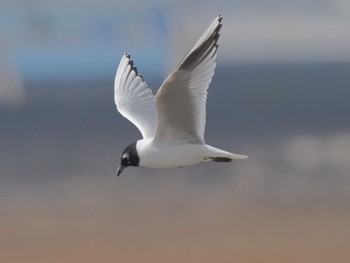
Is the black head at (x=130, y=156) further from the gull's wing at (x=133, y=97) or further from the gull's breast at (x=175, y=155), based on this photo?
the gull's wing at (x=133, y=97)

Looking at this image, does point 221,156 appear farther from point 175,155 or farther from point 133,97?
point 133,97

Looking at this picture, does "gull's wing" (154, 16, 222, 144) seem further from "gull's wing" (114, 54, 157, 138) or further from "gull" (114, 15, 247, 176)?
"gull's wing" (114, 54, 157, 138)

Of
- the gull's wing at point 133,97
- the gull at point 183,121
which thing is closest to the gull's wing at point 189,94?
the gull at point 183,121

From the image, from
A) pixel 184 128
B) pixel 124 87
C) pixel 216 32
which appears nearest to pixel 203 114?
pixel 184 128

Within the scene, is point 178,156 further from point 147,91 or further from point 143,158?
point 147,91

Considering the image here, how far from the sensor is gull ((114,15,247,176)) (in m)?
3.42

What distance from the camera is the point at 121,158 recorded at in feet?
12.3

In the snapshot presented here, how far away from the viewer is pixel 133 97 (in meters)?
4.06

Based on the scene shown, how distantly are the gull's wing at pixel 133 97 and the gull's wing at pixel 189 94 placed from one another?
0.32 meters

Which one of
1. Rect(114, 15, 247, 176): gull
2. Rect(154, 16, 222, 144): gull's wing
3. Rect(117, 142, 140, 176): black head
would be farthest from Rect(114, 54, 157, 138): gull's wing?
Rect(154, 16, 222, 144): gull's wing

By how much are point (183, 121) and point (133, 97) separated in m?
0.52

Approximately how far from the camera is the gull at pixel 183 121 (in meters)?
3.42

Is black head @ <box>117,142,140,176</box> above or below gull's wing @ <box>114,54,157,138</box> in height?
below

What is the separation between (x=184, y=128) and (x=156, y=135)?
0.09 metres
